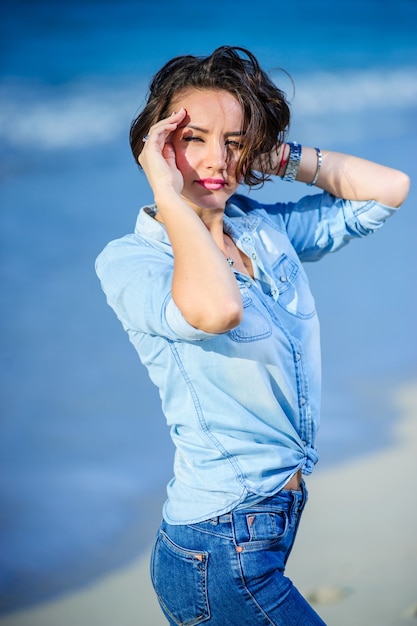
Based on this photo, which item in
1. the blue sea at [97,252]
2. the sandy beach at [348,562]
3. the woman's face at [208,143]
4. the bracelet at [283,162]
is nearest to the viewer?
the woman's face at [208,143]

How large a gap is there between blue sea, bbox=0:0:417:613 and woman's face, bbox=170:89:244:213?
5.67ft

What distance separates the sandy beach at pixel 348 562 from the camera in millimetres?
3158

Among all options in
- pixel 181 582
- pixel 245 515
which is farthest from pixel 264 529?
pixel 181 582

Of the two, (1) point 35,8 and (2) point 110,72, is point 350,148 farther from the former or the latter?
(1) point 35,8

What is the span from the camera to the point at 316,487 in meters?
3.50

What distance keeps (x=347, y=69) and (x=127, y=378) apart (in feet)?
4.92

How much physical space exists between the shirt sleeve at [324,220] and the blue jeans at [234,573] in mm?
646

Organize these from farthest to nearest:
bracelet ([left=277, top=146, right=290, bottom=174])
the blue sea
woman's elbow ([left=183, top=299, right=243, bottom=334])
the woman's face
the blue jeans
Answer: the blue sea
bracelet ([left=277, top=146, right=290, bottom=174])
the woman's face
the blue jeans
woman's elbow ([left=183, top=299, right=243, bottom=334])

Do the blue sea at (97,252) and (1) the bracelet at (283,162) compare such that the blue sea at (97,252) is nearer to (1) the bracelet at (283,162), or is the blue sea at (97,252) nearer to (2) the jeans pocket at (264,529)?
(1) the bracelet at (283,162)

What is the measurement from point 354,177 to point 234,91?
0.38m

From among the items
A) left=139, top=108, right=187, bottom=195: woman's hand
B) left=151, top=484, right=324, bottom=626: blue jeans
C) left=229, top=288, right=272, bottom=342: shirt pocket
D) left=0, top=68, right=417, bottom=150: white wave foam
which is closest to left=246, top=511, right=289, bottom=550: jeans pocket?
left=151, top=484, right=324, bottom=626: blue jeans

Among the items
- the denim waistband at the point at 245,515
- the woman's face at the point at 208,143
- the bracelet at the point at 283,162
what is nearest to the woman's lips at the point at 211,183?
the woman's face at the point at 208,143

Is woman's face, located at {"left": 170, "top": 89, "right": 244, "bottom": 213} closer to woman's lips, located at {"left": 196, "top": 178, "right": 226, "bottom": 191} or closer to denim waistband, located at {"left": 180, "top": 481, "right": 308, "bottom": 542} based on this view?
woman's lips, located at {"left": 196, "top": 178, "right": 226, "bottom": 191}

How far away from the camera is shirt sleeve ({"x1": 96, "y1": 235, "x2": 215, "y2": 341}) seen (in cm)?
153
